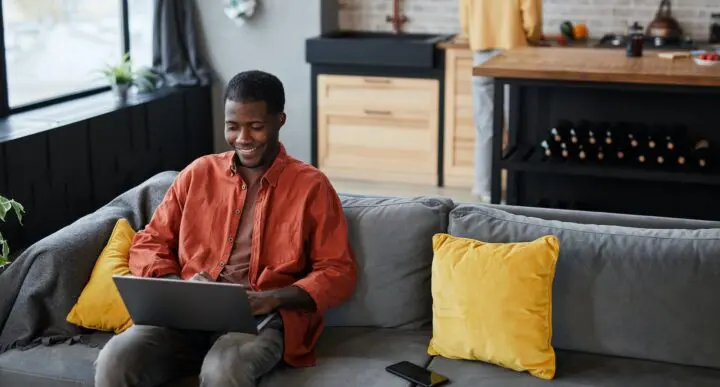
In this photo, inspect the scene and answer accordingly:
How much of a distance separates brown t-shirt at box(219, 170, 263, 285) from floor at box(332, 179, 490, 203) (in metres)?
3.32

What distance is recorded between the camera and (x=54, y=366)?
279 centimetres

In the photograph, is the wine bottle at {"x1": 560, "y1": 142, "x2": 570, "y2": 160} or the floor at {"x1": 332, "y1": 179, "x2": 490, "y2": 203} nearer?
the wine bottle at {"x1": 560, "y1": 142, "x2": 570, "y2": 160}

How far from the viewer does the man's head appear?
288 cm

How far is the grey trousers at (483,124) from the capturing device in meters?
5.91

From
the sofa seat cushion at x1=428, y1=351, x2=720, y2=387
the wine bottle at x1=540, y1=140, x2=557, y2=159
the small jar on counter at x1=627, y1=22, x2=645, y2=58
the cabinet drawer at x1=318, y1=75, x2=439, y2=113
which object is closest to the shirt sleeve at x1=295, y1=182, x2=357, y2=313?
the sofa seat cushion at x1=428, y1=351, x2=720, y2=387

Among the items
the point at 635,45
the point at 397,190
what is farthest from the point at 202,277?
the point at 397,190

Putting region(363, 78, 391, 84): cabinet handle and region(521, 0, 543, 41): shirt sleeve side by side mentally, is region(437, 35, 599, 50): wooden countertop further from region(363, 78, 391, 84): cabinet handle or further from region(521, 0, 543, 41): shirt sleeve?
region(363, 78, 391, 84): cabinet handle

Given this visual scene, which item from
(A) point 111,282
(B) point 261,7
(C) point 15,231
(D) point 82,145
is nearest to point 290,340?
(A) point 111,282

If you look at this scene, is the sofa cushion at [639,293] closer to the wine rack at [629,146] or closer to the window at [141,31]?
the wine rack at [629,146]

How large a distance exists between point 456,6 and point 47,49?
268cm

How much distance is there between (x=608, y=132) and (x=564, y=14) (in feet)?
6.98

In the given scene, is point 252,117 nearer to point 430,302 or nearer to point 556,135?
point 430,302

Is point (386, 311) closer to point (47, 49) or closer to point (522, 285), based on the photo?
point (522, 285)

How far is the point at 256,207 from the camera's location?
9.46 ft
